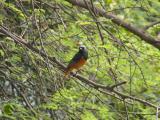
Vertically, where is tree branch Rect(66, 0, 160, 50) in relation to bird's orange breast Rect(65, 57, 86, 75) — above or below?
above

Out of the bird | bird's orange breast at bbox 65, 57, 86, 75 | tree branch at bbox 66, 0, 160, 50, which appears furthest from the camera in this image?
the bird

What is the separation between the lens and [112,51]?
3.50 meters

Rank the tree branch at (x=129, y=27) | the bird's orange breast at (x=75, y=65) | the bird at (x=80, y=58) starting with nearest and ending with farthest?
1. the tree branch at (x=129, y=27)
2. the bird's orange breast at (x=75, y=65)
3. the bird at (x=80, y=58)

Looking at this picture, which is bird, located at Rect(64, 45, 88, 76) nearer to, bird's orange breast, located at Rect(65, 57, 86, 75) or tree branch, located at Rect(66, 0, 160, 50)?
bird's orange breast, located at Rect(65, 57, 86, 75)

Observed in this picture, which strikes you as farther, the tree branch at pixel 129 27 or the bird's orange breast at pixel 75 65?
the bird's orange breast at pixel 75 65

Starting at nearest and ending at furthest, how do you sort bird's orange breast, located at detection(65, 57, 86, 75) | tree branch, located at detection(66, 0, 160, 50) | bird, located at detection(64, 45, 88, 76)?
tree branch, located at detection(66, 0, 160, 50) → bird's orange breast, located at detection(65, 57, 86, 75) → bird, located at detection(64, 45, 88, 76)

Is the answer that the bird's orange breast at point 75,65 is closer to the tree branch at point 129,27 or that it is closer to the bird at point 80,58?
the bird at point 80,58

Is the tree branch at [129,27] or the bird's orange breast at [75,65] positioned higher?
the tree branch at [129,27]

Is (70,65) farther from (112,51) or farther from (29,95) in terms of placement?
(29,95)

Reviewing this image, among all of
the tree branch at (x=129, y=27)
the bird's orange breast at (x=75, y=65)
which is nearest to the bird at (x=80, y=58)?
the bird's orange breast at (x=75, y=65)

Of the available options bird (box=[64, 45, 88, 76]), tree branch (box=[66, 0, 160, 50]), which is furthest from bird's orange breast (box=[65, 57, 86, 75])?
tree branch (box=[66, 0, 160, 50])

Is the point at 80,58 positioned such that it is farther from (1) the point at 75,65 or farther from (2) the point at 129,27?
(2) the point at 129,27

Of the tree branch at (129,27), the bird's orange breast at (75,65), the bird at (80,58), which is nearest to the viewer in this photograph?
the tree branch at (129,27)

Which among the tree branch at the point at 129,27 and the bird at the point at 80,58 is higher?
the tree branch at the point at 129,27
